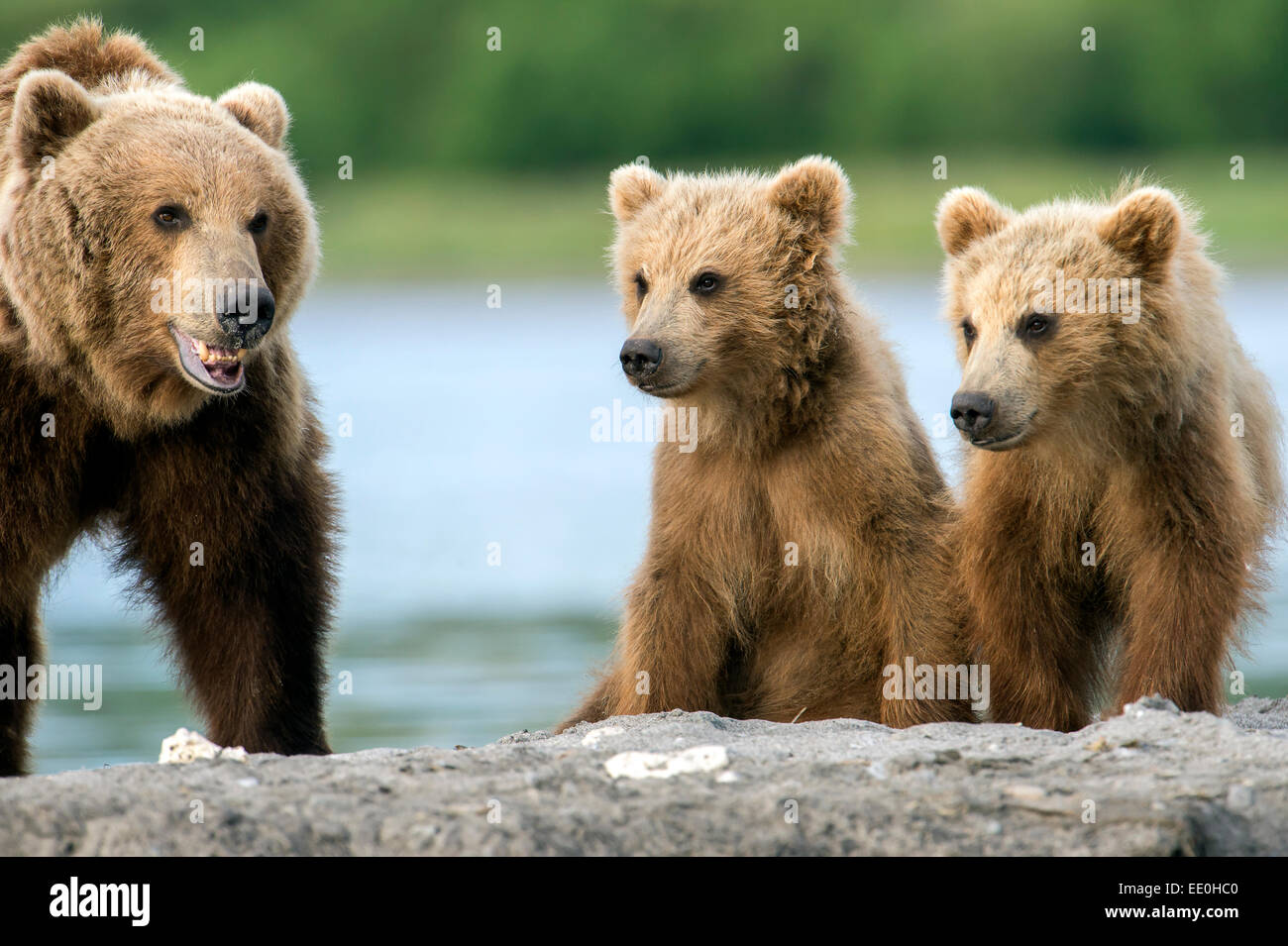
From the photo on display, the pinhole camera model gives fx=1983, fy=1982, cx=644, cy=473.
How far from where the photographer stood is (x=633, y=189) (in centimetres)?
797

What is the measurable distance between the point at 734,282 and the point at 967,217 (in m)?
0.90

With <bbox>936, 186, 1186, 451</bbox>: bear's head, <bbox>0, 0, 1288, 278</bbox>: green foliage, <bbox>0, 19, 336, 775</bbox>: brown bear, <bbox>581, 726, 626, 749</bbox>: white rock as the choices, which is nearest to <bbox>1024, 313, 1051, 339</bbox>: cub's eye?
<bbox>936, 186, 1186, 451</bbox>: bear's head

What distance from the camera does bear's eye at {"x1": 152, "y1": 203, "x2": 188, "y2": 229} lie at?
21.6 feet

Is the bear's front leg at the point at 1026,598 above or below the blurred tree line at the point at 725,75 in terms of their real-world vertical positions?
below

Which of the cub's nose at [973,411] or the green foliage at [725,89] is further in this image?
the green foliage at [725,89]

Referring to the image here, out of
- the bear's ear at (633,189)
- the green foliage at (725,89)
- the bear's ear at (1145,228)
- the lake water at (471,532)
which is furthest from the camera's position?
the green foliage at (725,89)

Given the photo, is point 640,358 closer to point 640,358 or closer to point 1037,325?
point 640,358

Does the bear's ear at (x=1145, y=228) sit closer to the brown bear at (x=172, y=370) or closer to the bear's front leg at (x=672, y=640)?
the bear's front leg at (x=672, y=640)

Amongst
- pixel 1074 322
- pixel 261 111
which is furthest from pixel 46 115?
pixel 1074 322

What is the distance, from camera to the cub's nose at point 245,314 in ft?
21.1

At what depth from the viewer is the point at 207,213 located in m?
6.60

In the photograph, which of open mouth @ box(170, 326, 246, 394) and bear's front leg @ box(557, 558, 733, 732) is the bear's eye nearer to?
open mouth @ box(170, 326, 246, 394)

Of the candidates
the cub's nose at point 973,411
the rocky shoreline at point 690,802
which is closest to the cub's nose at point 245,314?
the rocky shoreline at point 690,802
